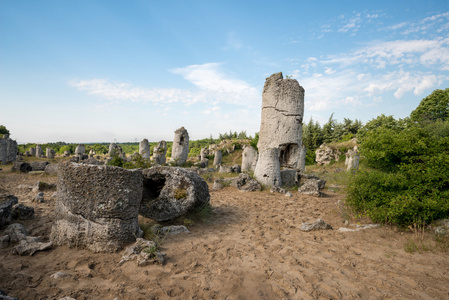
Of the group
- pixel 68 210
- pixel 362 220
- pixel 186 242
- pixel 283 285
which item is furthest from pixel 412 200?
pixel 68 210

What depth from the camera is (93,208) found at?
3.52 m

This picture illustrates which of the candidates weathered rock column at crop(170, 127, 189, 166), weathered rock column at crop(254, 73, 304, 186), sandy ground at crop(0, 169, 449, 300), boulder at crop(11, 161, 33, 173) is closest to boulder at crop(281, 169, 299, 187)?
weathered rock column at crop(254, 73, 304, 186)

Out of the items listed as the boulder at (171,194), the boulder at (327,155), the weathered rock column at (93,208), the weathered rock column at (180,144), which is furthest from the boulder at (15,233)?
the boulder at (327,155)

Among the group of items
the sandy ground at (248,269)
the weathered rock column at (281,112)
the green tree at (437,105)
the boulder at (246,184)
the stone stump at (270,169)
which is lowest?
the sandy ground at (248,269)

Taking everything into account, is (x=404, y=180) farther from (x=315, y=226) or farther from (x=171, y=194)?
(x=171, y=194)

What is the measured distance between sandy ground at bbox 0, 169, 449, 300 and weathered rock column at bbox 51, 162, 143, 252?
0.20 meters

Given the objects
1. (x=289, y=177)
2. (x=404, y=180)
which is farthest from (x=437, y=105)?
(x=404, y=180)

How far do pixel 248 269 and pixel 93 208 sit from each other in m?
2.48

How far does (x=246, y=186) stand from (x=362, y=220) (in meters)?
4.48

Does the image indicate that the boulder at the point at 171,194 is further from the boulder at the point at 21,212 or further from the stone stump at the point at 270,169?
the stone stump at the point at 270,169

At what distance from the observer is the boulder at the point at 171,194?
15.9 ft

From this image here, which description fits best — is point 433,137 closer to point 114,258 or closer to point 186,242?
point 186,242

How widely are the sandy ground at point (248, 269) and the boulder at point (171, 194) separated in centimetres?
58

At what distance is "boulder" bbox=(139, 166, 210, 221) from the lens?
484 centimetres
